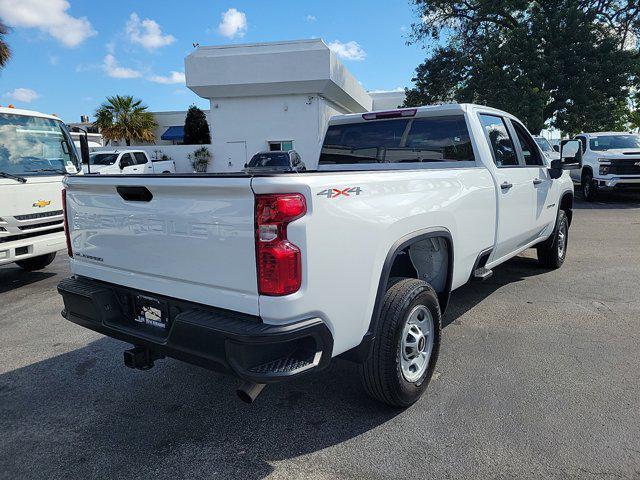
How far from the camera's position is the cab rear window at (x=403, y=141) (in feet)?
14.1

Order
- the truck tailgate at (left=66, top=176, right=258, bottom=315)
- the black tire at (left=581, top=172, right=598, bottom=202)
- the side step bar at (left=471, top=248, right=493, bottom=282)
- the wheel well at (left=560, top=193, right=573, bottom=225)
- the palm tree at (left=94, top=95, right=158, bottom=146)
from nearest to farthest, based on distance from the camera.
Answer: the truck tailgate at (left=66, top=176, right=258, bottom=315) < the side step bar at (left=471, top=248, right=493, bottom=282) < the wheel well at (left=560, top=193, right=573, bottom=225) < the black tire at (left=581, top=172, right=598, bottom=202) < the palm tree at (left=94, top=95, right=158, bottom=146)

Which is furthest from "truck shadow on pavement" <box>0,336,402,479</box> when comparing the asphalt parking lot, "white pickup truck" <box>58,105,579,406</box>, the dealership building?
the dealership building

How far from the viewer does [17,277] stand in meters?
7.09

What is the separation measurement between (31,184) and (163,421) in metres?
4.64

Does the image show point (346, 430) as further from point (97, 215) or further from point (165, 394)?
point (97, 215)

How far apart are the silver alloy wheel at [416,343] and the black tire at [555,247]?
151 inches

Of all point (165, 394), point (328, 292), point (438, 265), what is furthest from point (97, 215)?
point (438, 265)

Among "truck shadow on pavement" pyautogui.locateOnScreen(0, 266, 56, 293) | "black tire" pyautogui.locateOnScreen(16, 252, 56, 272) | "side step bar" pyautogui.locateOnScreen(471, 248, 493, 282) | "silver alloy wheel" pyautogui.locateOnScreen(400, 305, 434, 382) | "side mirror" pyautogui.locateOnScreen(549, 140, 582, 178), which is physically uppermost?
"side mirror" pyautogui.locateOnScreen(549, 140, 582, 178)

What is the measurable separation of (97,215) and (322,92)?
71.2 ft

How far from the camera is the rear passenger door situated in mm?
4383

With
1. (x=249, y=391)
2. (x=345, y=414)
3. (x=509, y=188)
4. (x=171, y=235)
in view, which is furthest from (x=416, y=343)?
(x=509, y=188)

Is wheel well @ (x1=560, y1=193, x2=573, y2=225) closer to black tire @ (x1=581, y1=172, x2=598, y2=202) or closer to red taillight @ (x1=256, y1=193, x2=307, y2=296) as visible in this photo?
red taillight @ (x1=256, y1=193, x2=307, y2=296)

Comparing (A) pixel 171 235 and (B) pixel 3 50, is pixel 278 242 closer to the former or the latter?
(A) pixel 171 235

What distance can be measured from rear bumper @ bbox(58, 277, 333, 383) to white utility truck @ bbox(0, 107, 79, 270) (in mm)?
4234
